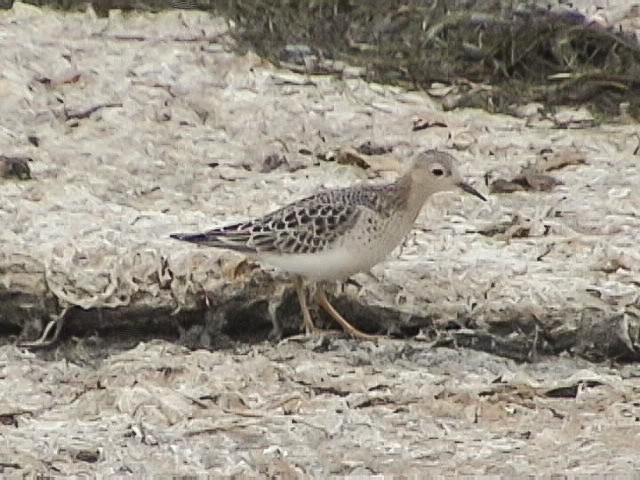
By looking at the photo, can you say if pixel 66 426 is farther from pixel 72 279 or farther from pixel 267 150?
pixel 267 150

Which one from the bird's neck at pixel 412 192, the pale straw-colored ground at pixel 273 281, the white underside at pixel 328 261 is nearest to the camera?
the pale straw-colored ground at pixel 273 281

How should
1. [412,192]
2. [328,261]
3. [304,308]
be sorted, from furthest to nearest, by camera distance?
1. [412,192]
2. [304,308]
3. [328,261]

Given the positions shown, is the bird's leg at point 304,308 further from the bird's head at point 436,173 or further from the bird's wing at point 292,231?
the bird's head at point 436,173

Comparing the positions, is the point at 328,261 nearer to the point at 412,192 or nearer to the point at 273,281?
the point at 273,281

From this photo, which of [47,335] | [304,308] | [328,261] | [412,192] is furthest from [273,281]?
[47,335]

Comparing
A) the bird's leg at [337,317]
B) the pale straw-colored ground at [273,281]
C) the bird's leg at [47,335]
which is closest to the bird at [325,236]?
the bird's leg at [337,317]

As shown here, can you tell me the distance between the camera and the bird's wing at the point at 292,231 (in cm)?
587

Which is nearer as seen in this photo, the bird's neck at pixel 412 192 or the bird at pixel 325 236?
the bird at pixel 325 236

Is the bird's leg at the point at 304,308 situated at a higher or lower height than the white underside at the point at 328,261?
lower

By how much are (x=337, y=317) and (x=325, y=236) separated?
10.8 inches

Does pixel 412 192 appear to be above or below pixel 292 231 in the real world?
above

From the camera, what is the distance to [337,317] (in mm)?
5969

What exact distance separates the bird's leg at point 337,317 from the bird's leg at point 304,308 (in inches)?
2.0

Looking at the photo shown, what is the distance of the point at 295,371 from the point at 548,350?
0.79 metres
